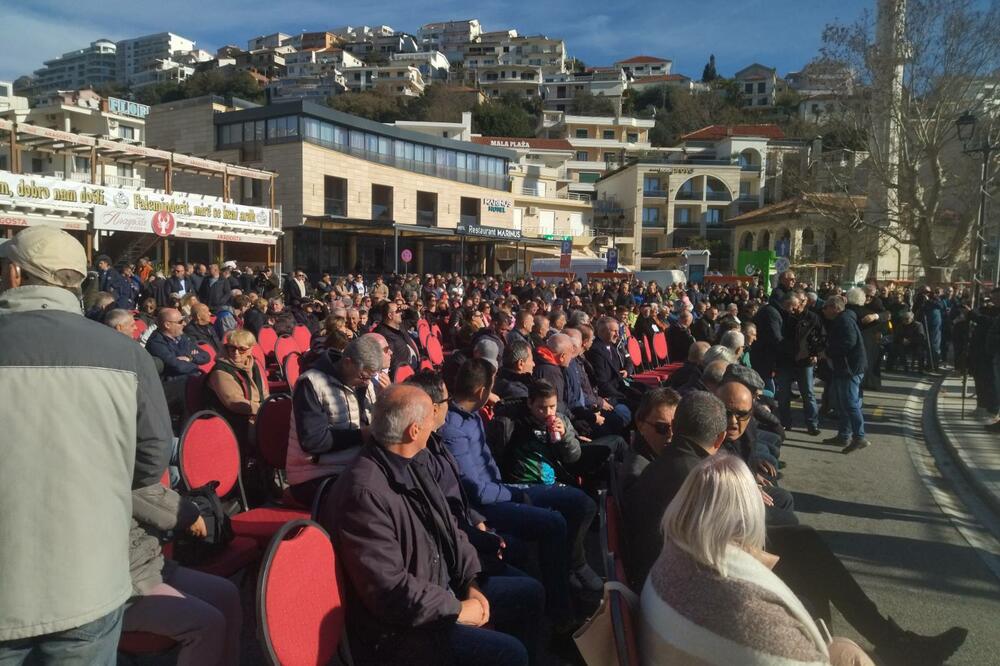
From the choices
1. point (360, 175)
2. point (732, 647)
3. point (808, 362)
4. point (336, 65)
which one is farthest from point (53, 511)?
point (336, 65)

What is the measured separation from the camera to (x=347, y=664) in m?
2.15

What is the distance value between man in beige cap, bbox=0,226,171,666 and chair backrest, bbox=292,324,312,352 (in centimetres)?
668

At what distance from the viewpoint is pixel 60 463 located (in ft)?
5.42

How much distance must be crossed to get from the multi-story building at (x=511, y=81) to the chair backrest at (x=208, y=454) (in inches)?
3950

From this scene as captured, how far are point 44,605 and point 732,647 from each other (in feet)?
5.86

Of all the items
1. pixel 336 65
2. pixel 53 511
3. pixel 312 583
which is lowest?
pixel 312 583

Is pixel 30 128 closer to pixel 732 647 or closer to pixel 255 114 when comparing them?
pixel 255 114

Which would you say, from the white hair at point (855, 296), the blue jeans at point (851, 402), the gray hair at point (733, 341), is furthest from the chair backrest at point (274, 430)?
the white hair at point (855, 296)

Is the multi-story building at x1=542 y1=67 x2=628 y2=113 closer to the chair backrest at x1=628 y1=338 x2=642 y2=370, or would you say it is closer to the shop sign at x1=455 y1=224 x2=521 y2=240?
the shop sign at x1=455 y1=224 x2=521 y2=240

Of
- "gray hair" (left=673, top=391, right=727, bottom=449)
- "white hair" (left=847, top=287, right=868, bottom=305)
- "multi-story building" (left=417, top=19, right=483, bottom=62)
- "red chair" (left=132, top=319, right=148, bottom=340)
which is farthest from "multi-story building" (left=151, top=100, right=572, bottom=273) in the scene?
"multi-story building" (left=417, top=19, right=483, bottom=62)

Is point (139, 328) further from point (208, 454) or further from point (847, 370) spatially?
point (847, 370)

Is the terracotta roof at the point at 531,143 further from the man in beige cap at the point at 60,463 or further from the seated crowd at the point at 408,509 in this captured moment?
the man in beige cap at the point at 60,463

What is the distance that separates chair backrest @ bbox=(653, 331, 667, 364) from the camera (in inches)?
390

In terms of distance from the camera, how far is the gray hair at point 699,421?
288 centimetres
